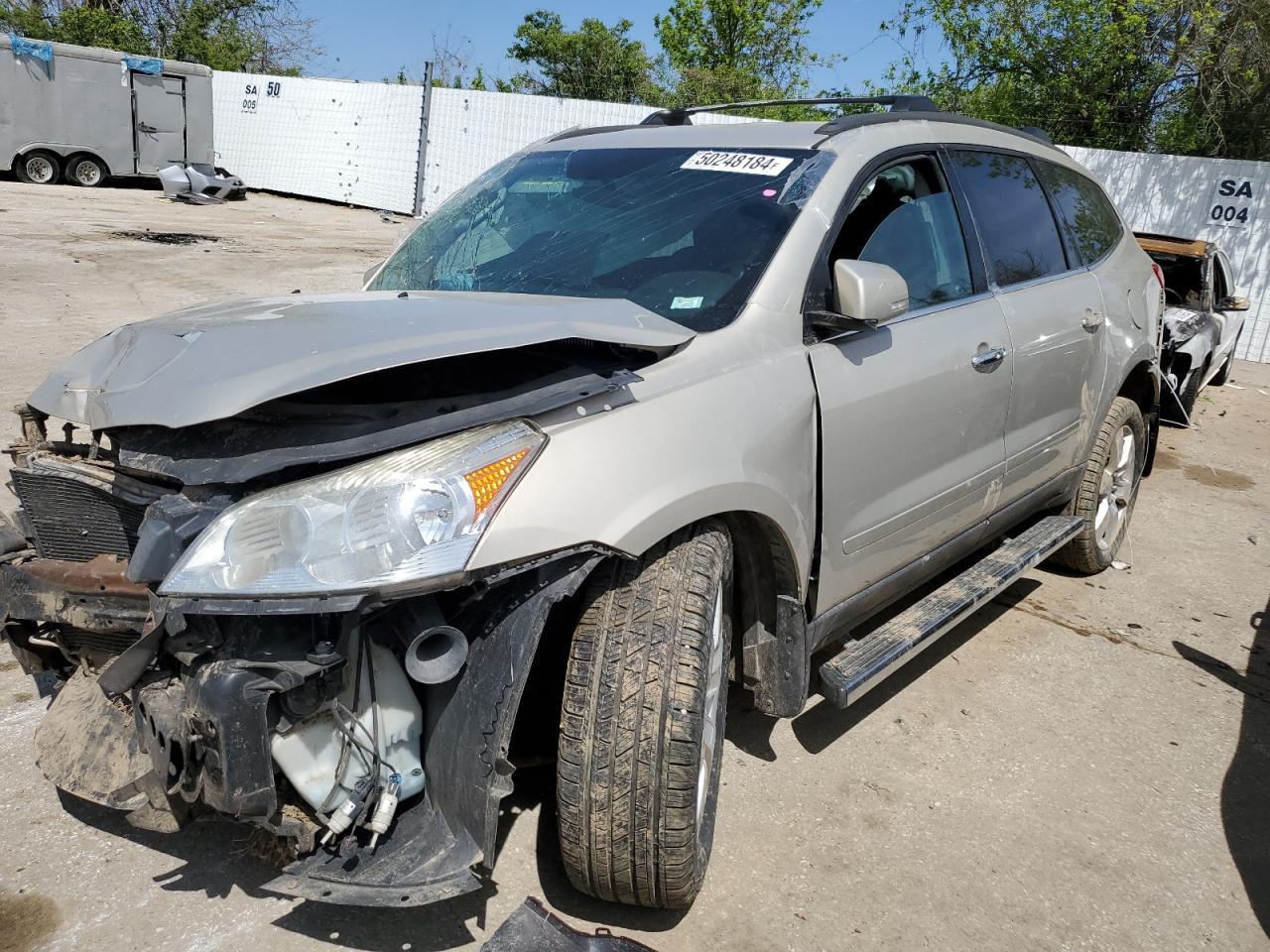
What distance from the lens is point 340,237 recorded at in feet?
54.1

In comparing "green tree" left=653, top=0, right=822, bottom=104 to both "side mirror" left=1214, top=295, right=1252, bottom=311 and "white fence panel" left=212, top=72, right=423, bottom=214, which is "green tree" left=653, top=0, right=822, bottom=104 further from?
"side mirror" left=1214, top=295, right=1252, bottom=311

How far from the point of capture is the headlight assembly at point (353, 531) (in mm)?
1848

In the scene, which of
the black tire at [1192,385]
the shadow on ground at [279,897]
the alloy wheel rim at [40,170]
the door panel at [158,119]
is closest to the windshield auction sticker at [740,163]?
the shadow on ground at [279,897]

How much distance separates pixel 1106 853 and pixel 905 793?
1.86 feet

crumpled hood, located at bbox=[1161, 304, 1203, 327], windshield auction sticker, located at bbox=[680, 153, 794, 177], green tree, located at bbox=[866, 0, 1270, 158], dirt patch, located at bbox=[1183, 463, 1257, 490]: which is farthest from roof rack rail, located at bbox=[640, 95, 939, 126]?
green tree, located at bbox=[866, 0, 1270, 158]

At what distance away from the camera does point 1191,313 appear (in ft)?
28.1

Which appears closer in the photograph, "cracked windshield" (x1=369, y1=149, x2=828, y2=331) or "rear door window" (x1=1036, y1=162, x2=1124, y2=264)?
"cracked windshield" (x1=369, y1=149, x2=828, y2=331)

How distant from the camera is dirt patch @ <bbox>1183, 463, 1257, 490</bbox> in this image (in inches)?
277

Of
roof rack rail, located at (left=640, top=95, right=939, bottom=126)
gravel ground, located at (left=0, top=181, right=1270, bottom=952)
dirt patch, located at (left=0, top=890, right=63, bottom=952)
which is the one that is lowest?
dirt patch, located at (left=0, top=890, right=63, bottom=952)

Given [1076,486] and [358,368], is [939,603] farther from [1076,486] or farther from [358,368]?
[358,368]

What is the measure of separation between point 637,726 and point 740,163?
1850 mm

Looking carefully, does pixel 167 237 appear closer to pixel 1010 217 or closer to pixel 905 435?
pixel 1010 217

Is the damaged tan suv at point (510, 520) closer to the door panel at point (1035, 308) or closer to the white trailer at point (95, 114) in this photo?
the door panel at point (1035, 308)

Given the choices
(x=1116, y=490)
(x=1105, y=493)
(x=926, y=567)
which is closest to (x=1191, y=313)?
(x=1116, y=490)
